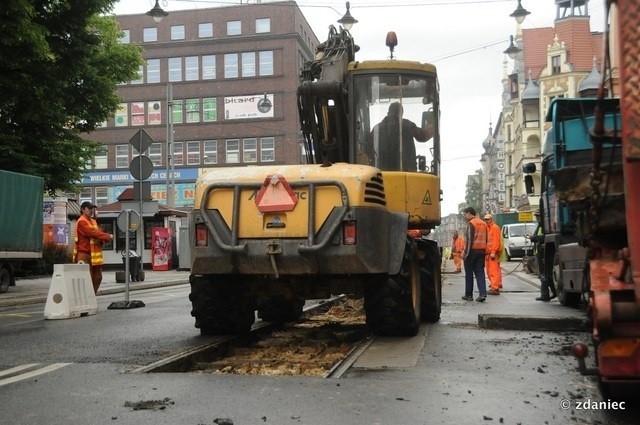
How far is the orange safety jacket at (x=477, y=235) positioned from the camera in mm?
15109

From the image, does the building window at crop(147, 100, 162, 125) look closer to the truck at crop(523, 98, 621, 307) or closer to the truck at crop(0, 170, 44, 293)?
the truck at crop(0, 170, 44, 293)

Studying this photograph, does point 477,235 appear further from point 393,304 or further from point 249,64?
point 249,64

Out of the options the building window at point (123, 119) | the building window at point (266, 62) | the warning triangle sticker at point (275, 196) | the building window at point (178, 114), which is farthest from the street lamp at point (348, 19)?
the building window at point (123, 119)

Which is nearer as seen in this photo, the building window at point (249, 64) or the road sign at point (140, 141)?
the road sign at point (140, 141)

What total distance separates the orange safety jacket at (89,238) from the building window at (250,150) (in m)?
52.1

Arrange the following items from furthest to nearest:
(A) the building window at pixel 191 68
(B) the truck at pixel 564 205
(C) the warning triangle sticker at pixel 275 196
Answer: (A) the building window at pixel 191 68 < (B) the truck at pixel 564 205 < (C) the warning triangle sticker at pixel 275 196

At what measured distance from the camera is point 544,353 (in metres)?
7.46

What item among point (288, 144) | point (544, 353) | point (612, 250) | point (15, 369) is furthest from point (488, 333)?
point (288, 144)

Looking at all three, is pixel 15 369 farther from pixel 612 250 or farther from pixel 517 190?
pixel 517 190

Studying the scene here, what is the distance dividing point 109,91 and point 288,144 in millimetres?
43948

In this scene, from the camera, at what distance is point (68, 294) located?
11.7 meters

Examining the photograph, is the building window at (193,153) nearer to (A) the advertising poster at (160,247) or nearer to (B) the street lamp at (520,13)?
(A) the advertising poster at (160,247)

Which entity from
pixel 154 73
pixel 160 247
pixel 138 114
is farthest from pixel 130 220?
pixel 154 73

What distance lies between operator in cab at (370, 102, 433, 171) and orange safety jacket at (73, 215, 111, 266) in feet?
21.6
